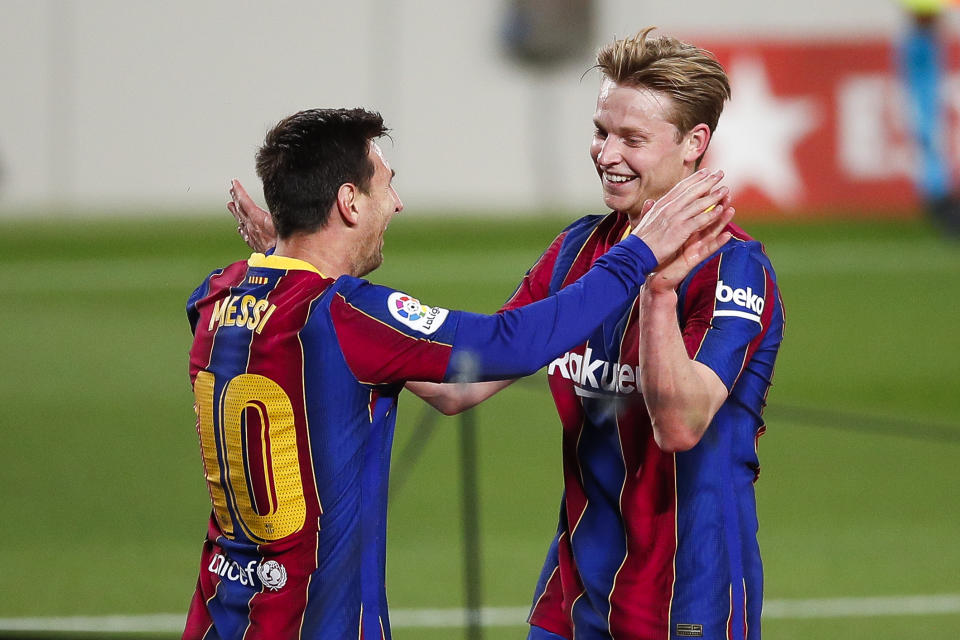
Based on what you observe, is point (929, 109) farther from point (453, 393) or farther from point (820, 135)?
point (453, 393)

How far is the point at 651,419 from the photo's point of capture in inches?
117

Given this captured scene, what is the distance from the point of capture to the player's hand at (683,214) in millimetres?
2986

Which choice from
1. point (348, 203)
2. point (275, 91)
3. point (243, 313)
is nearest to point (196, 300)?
point (243, 313)

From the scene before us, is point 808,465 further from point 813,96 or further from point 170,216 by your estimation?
point 170,216

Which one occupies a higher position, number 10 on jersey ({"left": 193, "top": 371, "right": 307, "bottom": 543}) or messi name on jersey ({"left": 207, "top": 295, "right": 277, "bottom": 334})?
messi name on jersey ({"left": 207, "top": 295, "right": 277, "bottom": 334})

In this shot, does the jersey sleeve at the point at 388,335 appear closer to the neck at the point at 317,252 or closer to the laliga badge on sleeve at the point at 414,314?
the laliga badge on sleeve at the point at 414,314

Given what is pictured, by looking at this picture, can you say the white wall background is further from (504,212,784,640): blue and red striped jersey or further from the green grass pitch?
(504,212,784,640): blue and red striped jersey

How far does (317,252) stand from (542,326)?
518 mm

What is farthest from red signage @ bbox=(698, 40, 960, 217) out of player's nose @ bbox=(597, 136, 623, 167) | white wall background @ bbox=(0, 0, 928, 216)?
player's nose @ bbox=(597, 136, 623, 167)

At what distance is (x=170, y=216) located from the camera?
72.0 ft

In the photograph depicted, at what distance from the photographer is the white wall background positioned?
71.8 ft

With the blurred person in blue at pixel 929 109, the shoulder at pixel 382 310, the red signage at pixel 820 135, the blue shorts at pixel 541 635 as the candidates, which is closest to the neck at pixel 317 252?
the shoulder at pixel 382 310

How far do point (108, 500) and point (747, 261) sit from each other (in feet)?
20.3

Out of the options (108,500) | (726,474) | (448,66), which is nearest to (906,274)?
(448,66)
